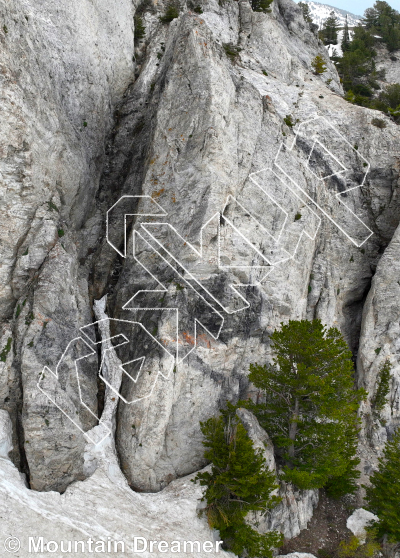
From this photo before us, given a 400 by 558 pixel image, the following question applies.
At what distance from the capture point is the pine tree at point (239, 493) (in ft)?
47.1

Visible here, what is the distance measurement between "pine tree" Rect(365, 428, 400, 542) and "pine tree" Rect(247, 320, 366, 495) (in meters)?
1.46

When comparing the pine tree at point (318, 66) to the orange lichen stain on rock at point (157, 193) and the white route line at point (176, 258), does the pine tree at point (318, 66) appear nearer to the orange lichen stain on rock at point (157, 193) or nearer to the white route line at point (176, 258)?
the white route line at point (176, 258)

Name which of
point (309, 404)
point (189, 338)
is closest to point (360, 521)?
point (309, 404)

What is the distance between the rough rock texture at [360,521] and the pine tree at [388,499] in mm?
947

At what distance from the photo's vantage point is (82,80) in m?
22.6

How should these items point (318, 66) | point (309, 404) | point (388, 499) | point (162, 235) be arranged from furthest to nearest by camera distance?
point (318, 66) < point (162, 235) < point (309, 404) < point (388, 499)

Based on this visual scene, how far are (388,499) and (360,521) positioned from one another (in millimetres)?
2645

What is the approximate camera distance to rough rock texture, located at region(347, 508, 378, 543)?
56.1 feet

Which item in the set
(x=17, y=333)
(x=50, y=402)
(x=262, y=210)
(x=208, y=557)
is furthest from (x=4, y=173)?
(x=208, y=557)

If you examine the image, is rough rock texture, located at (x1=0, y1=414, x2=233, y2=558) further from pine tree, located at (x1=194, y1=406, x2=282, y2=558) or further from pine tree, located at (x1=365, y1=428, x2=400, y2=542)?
pine tree, located at (x1=365, y1=428, x2=400, y2=542)

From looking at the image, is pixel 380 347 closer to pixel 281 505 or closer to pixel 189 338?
pixel 281 505

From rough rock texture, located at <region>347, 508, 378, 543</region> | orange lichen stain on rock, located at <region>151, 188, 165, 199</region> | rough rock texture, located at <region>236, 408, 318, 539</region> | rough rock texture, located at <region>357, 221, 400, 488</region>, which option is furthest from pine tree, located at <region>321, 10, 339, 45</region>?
rough rock texture, located at <region>347, 508, 378, 543</region>

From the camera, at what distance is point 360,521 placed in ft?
58.2

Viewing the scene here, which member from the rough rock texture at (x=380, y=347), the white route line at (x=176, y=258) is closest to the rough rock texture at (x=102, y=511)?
the white route line at (x=176, y=258)
